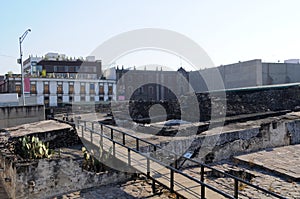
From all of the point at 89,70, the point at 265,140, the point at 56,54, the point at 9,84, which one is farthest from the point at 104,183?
the point at 56,54

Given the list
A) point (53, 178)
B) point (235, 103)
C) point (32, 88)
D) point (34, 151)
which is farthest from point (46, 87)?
point (53, 178)

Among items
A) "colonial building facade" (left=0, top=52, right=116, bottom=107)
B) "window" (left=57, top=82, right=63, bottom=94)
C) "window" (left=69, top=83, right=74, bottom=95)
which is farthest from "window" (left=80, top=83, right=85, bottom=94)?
"window" (left=57, top=82, right=63, bottom=94)

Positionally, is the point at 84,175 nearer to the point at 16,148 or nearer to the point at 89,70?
the point at 16,148

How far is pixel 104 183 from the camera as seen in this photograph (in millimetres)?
6926

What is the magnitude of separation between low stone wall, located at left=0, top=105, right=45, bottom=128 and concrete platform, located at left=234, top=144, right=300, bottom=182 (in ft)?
33.4

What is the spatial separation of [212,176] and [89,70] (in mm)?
40994

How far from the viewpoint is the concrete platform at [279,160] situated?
768cm

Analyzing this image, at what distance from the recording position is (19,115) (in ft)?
44.6

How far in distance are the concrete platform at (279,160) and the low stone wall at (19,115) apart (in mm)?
10195

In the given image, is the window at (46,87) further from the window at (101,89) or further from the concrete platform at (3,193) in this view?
the concrete platform at (3,193)

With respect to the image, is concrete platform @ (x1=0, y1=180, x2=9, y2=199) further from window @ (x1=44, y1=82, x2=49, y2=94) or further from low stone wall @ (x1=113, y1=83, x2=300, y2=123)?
window @ (x1=44, y1=82, x2=49, y2=94)

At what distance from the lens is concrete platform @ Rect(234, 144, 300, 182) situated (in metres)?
7.68

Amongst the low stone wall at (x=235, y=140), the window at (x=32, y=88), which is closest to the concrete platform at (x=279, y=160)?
the low stone wall at (x=235, y=140)

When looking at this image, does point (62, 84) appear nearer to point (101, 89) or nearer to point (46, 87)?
point (46, 87)
